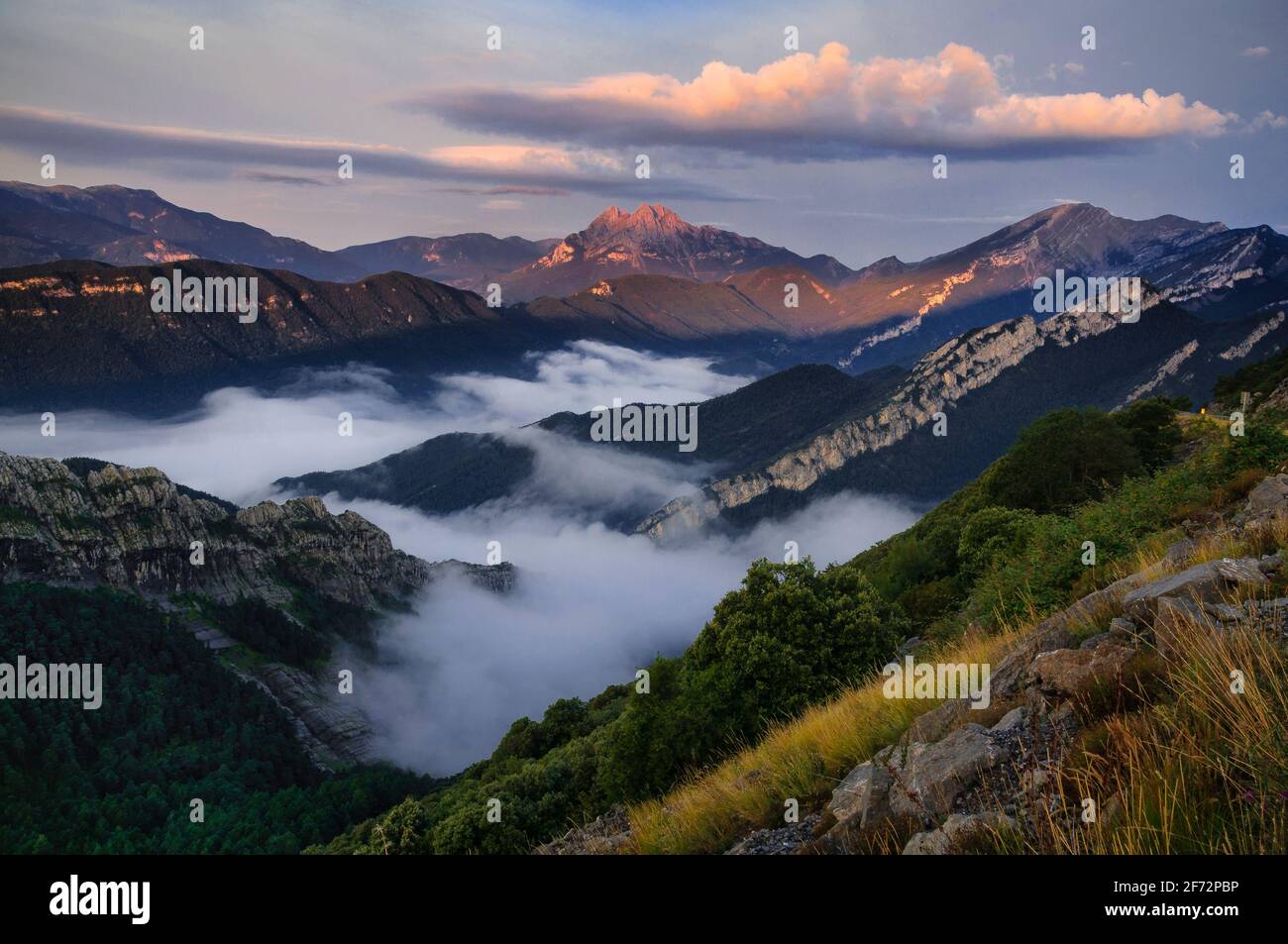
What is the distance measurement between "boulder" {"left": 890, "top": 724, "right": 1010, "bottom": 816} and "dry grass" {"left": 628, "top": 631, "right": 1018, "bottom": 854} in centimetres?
138

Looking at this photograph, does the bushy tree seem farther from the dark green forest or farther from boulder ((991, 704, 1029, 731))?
the dark green forest

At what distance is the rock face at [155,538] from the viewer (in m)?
117

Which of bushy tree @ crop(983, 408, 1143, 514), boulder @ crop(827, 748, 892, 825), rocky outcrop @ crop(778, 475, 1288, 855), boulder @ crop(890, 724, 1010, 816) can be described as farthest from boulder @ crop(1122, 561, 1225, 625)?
bushy tree @ crop(983, 408, 1143, 514)

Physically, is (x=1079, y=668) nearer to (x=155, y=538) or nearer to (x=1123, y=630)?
(x=1123, y=630)

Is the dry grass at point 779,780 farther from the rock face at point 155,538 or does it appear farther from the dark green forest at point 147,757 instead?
the rock face at point 155,538

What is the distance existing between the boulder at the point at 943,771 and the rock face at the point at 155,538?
142 m

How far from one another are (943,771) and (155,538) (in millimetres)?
151646

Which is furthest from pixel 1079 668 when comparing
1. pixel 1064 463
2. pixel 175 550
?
pixel 175 550

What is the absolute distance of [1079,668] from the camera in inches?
255

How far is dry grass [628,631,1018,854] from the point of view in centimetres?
732

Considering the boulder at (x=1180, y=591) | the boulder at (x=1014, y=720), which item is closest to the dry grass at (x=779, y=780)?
the boulder at (x=1014, y=720)
